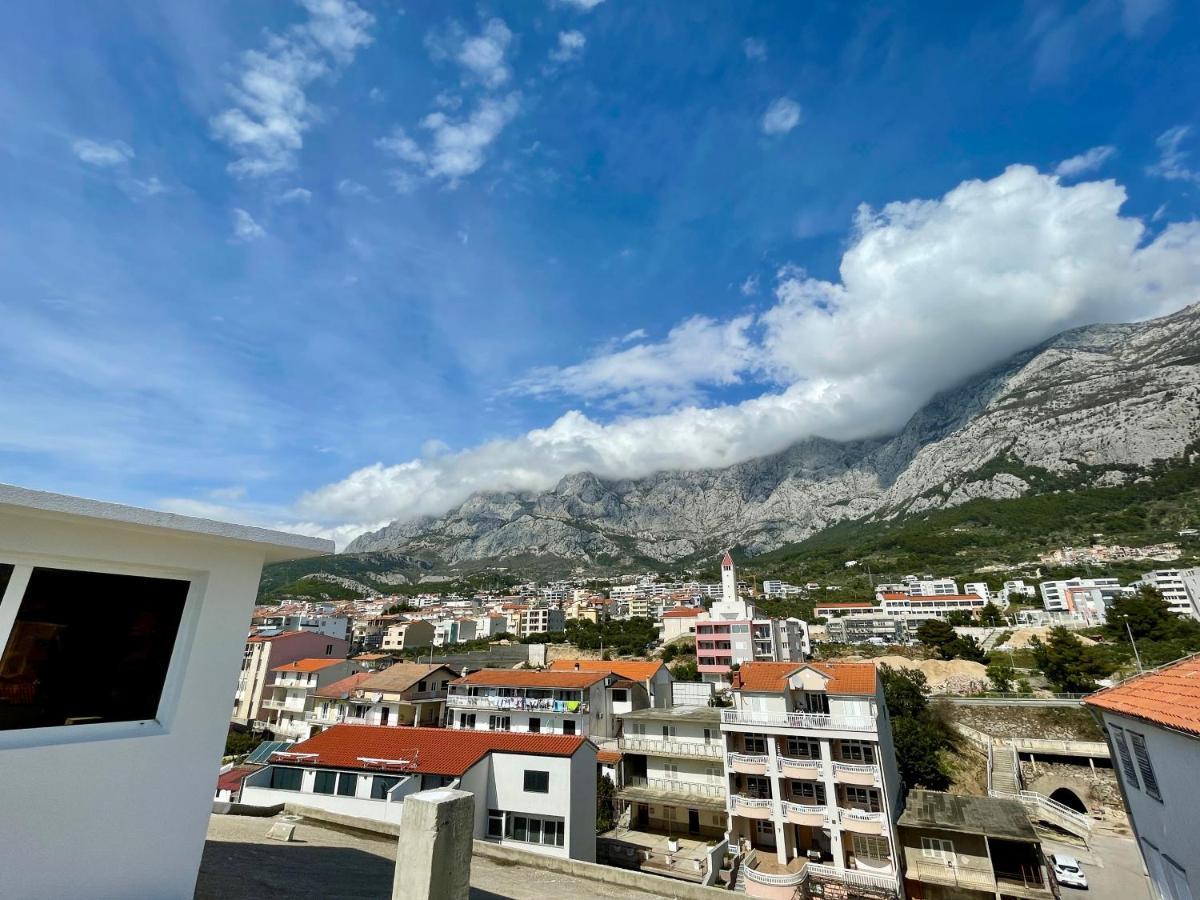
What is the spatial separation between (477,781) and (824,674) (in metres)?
16.0

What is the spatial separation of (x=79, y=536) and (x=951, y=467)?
182621 mm

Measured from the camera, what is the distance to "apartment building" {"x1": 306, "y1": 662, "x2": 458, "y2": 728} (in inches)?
1422

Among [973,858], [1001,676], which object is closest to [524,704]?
[973,858]

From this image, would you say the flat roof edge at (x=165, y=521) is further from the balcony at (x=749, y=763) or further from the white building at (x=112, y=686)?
the balcony at (x=749, y=763)

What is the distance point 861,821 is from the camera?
22.6 metres

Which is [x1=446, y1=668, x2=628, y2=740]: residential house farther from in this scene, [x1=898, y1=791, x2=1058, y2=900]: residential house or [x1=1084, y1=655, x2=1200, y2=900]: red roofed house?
[x1=1084, y1=655, x2=1200, y2=900]: red roofed house

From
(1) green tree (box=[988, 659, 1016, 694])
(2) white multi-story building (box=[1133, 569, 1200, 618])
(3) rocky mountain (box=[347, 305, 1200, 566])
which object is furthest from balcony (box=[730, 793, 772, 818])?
(3) rocky mountain (box=[347, 305, 1200, 566])

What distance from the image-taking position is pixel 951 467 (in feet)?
508

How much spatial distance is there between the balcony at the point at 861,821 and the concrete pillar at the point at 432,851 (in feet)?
87.0

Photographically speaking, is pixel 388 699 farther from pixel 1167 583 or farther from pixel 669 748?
pixel 1167 583

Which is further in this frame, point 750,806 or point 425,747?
point 750,806

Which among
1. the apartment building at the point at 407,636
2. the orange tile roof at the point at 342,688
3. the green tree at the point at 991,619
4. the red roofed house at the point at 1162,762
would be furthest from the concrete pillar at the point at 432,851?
the green tree at the point at 991,619

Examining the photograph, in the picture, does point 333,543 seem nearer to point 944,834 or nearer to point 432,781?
point 432,781

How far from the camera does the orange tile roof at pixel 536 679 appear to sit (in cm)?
3291
